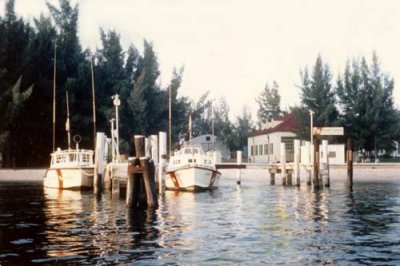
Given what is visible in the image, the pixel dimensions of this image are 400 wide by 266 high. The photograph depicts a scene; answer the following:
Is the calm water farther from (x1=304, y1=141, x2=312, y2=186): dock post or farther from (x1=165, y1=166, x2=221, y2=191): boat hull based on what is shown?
(x1=304, y1=141, x2=312, y2=186): dock post

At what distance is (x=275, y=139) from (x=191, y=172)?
167 feet

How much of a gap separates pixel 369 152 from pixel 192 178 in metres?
50.2

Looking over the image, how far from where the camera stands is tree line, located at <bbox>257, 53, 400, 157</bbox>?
267ft

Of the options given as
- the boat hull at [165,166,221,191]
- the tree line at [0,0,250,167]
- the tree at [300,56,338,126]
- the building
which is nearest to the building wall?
the building

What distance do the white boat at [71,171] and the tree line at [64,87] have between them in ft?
74.7

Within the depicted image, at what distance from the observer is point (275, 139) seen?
92500mm

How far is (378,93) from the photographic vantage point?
83000 mm

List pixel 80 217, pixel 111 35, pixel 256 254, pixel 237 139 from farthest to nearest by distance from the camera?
pixel 237 139
pixel 111 35
pixel 80 217
pixel 256 254

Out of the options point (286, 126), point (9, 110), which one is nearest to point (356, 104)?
point (286, 126)

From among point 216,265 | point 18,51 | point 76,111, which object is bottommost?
point 216,265

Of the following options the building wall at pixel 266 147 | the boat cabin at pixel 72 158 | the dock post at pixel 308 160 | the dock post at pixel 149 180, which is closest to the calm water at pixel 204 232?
the dock post at pixel 149 180

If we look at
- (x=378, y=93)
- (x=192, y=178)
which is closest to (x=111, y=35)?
(x=378, y=93)

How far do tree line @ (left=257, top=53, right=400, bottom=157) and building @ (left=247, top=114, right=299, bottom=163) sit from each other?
473 cm

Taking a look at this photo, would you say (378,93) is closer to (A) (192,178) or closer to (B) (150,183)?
(A) (192,178)
